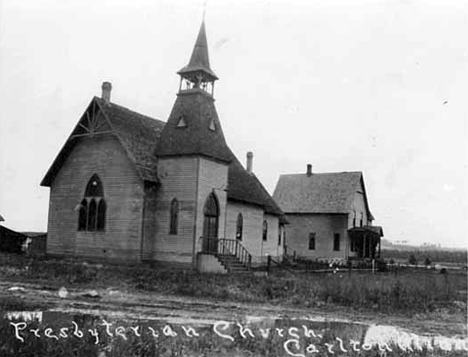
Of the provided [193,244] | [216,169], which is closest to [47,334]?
[193,244]

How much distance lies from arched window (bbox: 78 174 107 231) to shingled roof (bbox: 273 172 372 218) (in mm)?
25868

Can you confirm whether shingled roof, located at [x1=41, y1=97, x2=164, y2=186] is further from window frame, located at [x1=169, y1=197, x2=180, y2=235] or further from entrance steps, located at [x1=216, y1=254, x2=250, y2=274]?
entrance steps, located at [x1=216, y1=254, x2=250, y2=274]

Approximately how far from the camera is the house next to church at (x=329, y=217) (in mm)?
49656

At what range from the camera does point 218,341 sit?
10914 millimetres

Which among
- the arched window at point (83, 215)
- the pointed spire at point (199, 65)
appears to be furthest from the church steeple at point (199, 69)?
the arched window at point (83, 215)

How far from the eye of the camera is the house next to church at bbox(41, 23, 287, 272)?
2754cm

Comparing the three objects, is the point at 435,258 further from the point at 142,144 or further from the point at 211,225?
the point at 142,144

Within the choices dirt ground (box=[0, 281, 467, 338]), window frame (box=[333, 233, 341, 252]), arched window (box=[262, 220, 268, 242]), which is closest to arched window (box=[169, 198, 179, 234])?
dirt ground (box=[0, 281, 467, 338])

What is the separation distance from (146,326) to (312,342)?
3469mm

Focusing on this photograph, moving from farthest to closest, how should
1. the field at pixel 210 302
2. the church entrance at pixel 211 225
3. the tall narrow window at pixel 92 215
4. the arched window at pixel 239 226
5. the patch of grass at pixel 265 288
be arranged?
1. the arched window at pixel 239 226
2. the tall narrow window at pixel 92 215
3. the church entrance at pixel 211 225
4. the patch of grass at pixel 265 288
5. the field at pixel 210 302

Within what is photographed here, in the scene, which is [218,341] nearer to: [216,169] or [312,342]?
[312,342]

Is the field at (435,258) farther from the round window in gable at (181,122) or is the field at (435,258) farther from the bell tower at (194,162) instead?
the round window in gable at (181,122)

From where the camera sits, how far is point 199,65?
29.0m

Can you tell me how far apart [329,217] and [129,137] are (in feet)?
87.0
